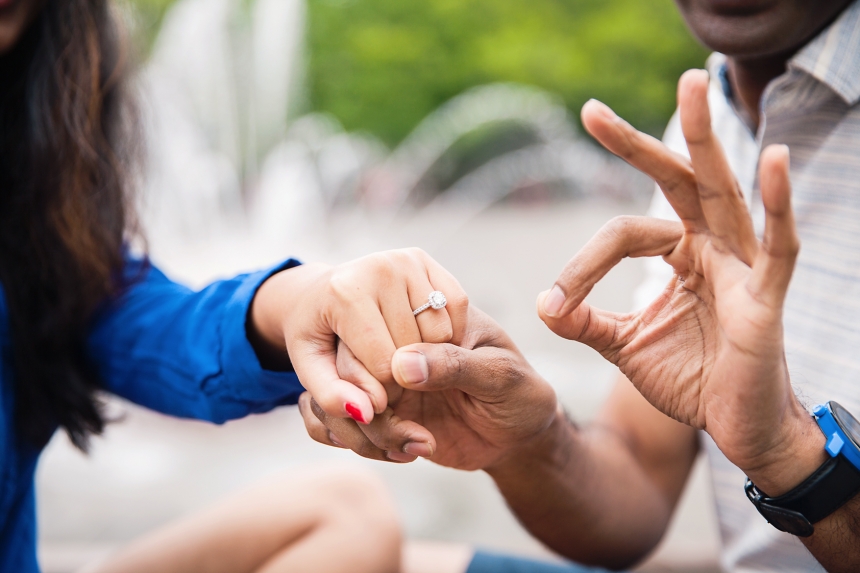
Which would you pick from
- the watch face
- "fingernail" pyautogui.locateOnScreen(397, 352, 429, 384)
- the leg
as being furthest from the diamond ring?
the leg

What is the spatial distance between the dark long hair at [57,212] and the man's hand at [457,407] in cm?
91

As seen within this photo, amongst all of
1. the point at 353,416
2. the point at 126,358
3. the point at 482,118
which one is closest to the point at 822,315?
the point at 353,416

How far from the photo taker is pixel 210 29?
9016 millimetres

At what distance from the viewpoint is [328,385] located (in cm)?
137

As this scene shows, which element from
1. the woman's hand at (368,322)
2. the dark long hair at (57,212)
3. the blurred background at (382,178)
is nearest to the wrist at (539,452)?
the woman's hand at (368,322)

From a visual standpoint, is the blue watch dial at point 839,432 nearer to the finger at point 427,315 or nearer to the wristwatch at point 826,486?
the wristwatch at point 826,486

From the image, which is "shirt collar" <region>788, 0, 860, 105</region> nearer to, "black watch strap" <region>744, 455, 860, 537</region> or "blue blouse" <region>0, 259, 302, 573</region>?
"black watch strap" <region>744, 455, 860, 537</region>

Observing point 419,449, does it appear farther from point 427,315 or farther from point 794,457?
point 794,457

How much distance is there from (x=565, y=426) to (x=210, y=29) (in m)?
8.44

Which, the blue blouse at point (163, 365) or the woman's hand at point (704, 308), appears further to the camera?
the blue blouse at point (163, 365)

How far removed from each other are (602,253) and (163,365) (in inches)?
48.3

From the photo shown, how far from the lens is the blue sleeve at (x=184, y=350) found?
1.79 metres

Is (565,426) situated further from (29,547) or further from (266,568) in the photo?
(29,547)

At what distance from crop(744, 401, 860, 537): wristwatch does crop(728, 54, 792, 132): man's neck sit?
42.1 inches
